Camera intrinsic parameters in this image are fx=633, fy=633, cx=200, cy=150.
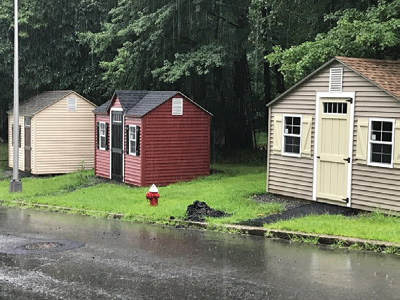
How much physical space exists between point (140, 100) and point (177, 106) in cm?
180

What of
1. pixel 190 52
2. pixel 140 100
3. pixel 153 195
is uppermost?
pixel 190 52

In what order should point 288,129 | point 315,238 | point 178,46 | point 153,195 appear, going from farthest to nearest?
1. point 178,46
2. point 288,129
3. point 153,195
4. point 315,238

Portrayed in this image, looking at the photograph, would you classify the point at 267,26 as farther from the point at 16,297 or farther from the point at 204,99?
the point at 16,297

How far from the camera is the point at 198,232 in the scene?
47.9ft

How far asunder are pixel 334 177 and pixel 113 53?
2198 cm

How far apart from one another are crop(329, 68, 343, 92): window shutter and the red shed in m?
7.95

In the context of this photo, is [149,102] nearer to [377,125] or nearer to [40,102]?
[40,102]

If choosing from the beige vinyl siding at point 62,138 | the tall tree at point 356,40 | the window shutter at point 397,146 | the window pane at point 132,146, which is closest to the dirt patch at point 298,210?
the window shutter at point 397,146

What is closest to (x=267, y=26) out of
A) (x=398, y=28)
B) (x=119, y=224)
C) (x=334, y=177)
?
(x=398, y=28)

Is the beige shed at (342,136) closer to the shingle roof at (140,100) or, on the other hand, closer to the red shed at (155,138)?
the red shed at (155,138)

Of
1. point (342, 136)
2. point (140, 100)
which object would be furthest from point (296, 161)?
point (140, 100)

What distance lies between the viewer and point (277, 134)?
18656mm

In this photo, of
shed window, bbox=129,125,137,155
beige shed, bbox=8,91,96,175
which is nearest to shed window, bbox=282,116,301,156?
shed window, bbox=129,125,137,155

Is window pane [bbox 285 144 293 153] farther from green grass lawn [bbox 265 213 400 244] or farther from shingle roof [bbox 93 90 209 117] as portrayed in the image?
shingle roof [bbox 93 90 209 117]
